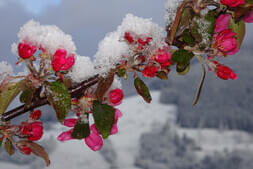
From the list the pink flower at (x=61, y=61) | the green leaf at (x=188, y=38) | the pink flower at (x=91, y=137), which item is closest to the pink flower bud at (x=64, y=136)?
the pink flower at (x=91, y=137)

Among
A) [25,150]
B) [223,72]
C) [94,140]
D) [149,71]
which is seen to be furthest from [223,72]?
[25,150]

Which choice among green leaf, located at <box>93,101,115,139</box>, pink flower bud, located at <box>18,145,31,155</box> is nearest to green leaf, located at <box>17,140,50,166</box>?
pink flower bud, located at <box>18,145,31,155</box>

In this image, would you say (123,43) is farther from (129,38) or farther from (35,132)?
(35,132)

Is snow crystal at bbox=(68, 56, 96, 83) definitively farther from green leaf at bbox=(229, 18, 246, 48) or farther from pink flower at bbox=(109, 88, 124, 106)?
green leaf at bbox=(229, 18, 246, 48)

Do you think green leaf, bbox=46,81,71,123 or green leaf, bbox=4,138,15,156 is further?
green leaf, bbox=4,138,15,156

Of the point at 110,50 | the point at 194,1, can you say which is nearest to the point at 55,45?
the point at 110,50

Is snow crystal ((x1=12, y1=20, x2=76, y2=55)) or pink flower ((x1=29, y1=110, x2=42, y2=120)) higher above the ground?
snow crystal ((x1=12, y1=20, x2=76, y2=55))
